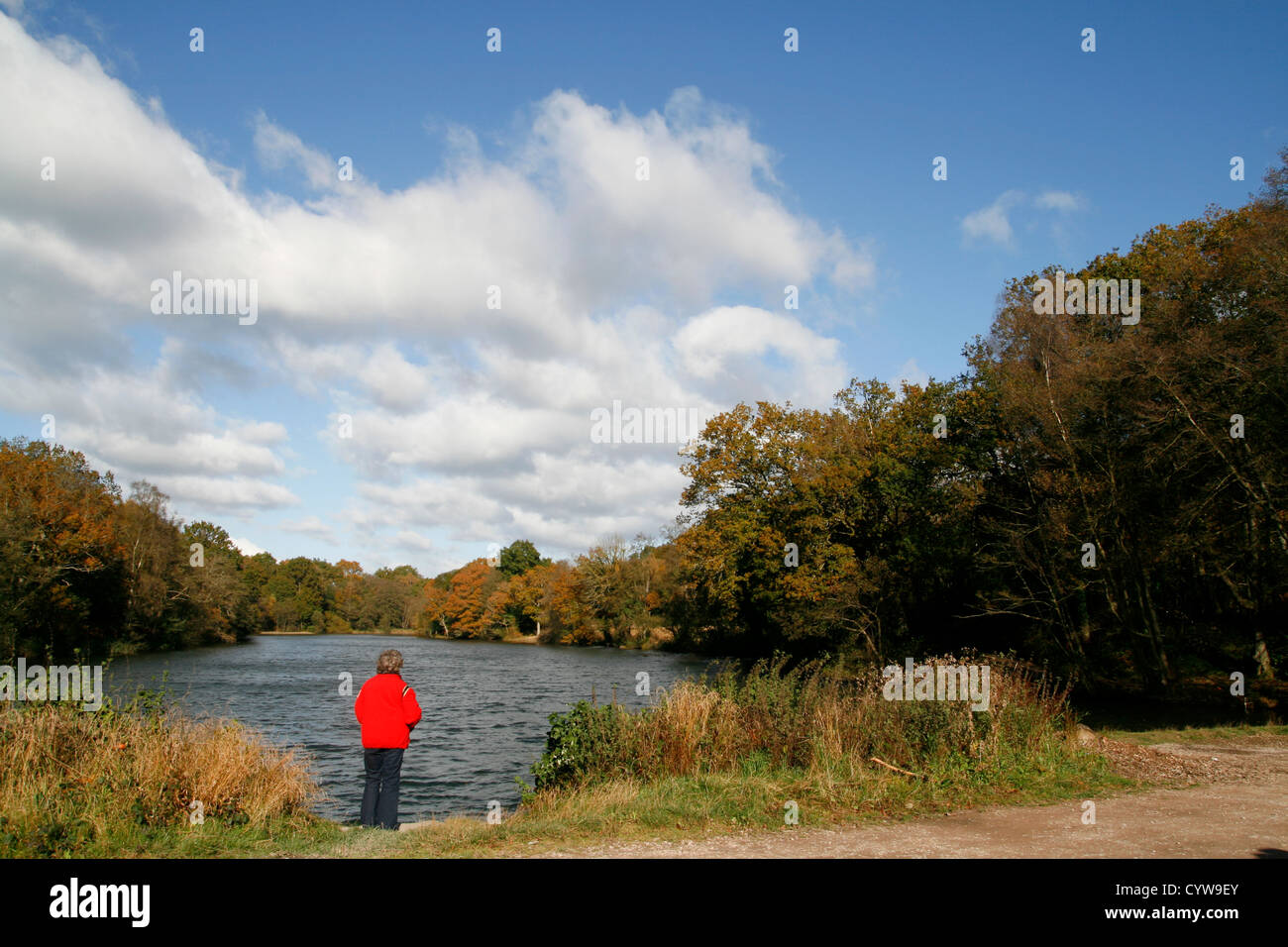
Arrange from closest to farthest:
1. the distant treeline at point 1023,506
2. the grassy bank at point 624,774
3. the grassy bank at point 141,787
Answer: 1. the grassy bank at point 141,787
2. the grassy bank at point 624,774
3. the distant treeline at point 1023,506

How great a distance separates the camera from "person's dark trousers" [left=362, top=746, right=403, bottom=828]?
8156 mm

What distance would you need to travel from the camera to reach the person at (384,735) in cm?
807

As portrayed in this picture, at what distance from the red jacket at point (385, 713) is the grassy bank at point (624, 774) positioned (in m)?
0.93

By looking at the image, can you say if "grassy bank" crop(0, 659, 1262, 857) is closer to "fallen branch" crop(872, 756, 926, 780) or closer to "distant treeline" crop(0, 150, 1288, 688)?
"fallen branch" crop(872, 756, 926, 780)

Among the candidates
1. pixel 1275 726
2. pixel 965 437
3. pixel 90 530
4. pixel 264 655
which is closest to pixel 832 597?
pixel 965 437

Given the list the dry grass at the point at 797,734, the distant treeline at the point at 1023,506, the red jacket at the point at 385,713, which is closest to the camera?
the red jacket at the point at 385,713

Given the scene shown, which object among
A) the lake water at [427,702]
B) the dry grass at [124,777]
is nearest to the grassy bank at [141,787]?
the dry grass at [124,777]

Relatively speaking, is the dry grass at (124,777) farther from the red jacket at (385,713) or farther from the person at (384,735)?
the red jacket at (385,713)

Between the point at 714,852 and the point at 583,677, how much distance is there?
38643mm

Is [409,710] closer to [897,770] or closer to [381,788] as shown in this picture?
[381,788]

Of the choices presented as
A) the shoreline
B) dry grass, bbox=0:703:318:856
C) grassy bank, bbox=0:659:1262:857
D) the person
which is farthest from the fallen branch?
the shoreline
